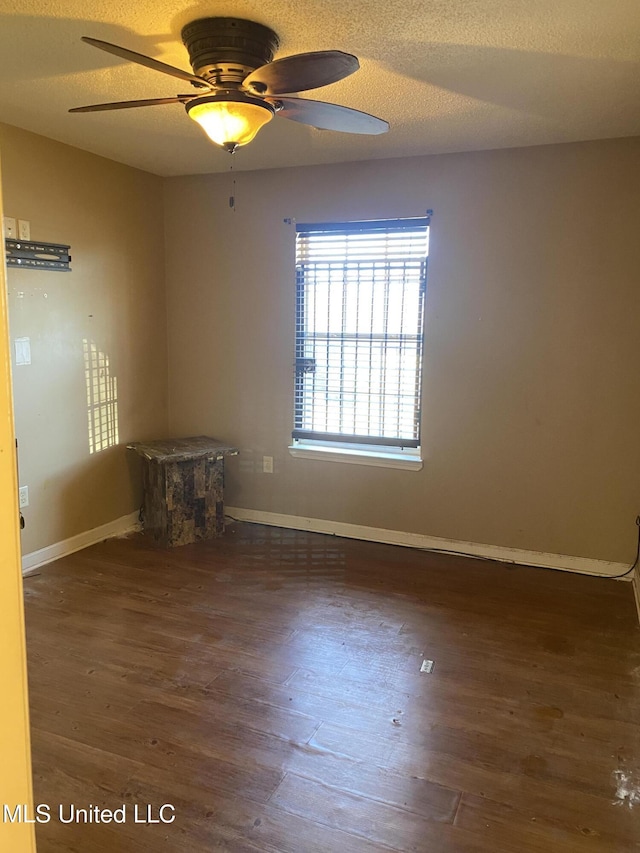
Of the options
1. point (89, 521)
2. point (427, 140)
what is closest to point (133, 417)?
point (89, 521)

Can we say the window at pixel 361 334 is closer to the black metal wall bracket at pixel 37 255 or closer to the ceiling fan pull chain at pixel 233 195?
the ceiling fan pull chain at pixel 233 195

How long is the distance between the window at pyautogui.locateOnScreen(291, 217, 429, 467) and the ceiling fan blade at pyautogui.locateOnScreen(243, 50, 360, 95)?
183cm

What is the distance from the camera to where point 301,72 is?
5.86ft

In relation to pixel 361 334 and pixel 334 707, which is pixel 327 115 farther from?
pixel 334 707

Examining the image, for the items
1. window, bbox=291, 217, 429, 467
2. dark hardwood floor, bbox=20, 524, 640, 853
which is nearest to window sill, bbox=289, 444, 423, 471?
window, bbox=291, 217, 429, 467

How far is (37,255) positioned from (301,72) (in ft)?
7.02

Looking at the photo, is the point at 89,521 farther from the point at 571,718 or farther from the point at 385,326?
the point at 571,718

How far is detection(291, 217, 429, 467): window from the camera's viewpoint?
3721mm

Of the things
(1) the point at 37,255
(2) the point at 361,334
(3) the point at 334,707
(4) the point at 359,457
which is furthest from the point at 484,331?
(1) the point at 37,255

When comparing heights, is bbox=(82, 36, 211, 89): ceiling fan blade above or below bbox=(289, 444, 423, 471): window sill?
above

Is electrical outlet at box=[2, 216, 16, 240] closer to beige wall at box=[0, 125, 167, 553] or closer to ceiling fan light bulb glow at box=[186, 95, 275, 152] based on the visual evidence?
beige wall at box=[0, 125, 167, 553]

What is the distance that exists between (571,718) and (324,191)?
10.2ft

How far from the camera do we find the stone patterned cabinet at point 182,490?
12.5 ft

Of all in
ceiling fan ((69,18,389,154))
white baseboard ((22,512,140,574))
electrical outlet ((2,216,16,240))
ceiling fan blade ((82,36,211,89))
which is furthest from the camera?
white baseboard ((22,512,140,574))
